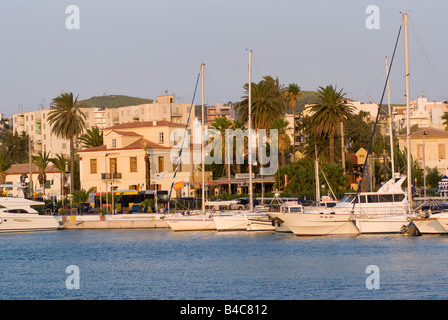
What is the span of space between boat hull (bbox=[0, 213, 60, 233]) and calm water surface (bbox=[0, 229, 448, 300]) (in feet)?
30.0

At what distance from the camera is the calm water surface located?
34.2 meters

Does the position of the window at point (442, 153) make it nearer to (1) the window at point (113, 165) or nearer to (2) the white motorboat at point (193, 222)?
(1) the window at point (113, 165)

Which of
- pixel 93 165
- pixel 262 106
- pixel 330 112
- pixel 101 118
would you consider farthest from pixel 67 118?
pixel 101 118

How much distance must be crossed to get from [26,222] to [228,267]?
3476 centimetres

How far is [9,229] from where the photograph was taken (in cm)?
7338

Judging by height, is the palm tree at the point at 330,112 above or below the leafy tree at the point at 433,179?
above

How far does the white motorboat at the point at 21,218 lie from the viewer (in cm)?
7238

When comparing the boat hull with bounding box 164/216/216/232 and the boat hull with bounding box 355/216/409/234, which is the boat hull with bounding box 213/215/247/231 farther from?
the boat hull with bounding box 355/216/409/234

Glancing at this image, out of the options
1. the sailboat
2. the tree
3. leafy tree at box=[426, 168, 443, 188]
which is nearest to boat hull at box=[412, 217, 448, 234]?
the sailboat

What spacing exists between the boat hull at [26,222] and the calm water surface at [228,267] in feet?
30.0

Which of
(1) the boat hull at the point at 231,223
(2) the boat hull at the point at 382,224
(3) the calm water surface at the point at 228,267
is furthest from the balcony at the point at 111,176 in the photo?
(2) the boat hull at the point at 382,224

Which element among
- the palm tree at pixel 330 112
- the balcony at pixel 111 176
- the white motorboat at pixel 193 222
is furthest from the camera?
the balcony at pixel 111 176

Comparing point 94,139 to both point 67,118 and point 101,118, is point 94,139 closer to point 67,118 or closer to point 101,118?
point 67,118

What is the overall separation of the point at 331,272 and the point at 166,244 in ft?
67.7
